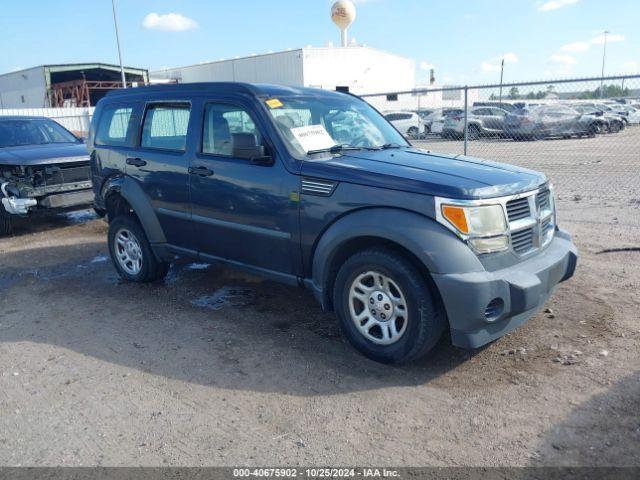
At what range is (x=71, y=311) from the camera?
5176 mm

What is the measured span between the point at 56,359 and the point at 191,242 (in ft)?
5.07

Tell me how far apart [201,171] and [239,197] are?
0.53 m

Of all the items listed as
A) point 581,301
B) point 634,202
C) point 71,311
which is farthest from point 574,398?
→ point 634,202

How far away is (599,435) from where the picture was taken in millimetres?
2947

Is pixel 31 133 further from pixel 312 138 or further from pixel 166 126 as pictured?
pixel 312 138

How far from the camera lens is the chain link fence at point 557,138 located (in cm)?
1106

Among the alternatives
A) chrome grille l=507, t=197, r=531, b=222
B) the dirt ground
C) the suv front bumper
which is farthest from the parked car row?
the suv front bumper

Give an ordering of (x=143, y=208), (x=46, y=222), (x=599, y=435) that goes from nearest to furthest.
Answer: (x=599, y=435) < (x=143, y=208) < (x=46, y=222)

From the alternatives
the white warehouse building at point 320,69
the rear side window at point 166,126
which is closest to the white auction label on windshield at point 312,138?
the rear side window at point 166,126

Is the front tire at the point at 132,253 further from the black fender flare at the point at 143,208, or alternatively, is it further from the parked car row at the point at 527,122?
the parked car row at the point at 527,122

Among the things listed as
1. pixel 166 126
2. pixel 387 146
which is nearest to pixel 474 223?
pixel 387 146

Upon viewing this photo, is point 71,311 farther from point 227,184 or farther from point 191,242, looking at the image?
point 227,184

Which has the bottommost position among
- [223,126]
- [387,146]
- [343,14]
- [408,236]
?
[408,236]

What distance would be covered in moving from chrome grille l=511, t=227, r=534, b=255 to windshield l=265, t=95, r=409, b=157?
5.07 feet
